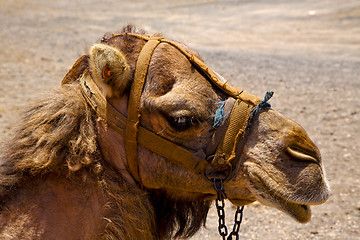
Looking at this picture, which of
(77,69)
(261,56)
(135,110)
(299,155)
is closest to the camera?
(299,155)

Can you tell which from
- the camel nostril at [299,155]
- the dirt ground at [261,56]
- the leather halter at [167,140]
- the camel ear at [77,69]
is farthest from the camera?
the dirt ground at [261,56]

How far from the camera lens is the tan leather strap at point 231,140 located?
7.70ft

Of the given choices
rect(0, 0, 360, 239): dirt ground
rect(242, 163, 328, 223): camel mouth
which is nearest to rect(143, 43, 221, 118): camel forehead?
rect(242, 163, 328, 223): camel mouth

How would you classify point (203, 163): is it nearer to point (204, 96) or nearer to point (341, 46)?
point (204, 96)

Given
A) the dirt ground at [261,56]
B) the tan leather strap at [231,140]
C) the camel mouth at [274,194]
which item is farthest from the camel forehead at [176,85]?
the dirt ground at [261,56]

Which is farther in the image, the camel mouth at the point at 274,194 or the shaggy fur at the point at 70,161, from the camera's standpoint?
the shaggy fur at the point at 70,161

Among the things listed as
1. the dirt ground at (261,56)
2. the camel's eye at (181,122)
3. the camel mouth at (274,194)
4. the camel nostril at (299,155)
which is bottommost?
the dirt ground at (261,56)

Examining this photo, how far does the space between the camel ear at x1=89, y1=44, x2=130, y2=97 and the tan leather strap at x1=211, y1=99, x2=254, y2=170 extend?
2.06 ft

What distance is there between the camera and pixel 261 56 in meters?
11.4

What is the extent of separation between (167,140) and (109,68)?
1.66 ft

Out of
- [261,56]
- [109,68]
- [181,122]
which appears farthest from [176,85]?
[261,56]

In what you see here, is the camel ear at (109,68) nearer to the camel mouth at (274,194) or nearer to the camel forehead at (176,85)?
the camel forehead at (176,85)

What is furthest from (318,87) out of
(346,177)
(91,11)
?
(91,11)

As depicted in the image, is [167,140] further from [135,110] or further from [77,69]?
[77,69]
